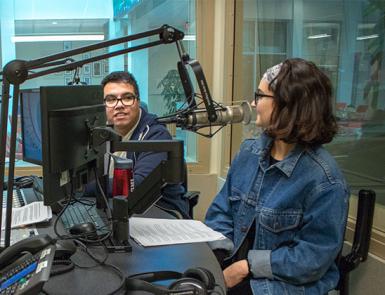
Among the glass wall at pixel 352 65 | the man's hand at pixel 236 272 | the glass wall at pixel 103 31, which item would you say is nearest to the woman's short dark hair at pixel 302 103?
the glass wall at pixel 352 65

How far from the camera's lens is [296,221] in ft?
4.75

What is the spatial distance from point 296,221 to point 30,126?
130 centimetres

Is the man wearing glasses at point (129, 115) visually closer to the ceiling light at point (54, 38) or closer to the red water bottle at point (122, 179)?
the red water bottle at point (122, 179)

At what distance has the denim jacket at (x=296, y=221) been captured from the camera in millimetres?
1393

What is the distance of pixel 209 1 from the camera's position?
317 centimetres

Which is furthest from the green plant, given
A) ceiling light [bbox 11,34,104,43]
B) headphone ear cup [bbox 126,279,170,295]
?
headphone ear cup [bbox 126,279,170,295]

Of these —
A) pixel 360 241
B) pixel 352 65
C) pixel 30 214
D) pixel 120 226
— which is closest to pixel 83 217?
pixel 30 214

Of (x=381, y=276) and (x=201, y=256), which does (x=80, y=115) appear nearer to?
(x=201, y=256)

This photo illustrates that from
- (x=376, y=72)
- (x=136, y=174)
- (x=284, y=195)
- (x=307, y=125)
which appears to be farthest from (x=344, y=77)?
(x=136, y=174)

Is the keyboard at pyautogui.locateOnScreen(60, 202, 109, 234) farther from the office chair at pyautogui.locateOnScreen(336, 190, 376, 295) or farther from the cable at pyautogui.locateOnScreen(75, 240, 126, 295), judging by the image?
the office chair at pyautogui.locateOnScreen(336, 190, 376, 295)

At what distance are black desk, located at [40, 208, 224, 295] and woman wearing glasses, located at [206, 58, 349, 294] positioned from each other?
282mm

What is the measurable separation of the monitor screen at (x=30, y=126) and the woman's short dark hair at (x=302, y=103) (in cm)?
107

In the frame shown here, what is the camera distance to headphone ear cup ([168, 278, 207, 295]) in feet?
3.15

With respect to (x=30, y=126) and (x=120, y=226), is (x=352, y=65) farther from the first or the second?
(x=30, y=126)
